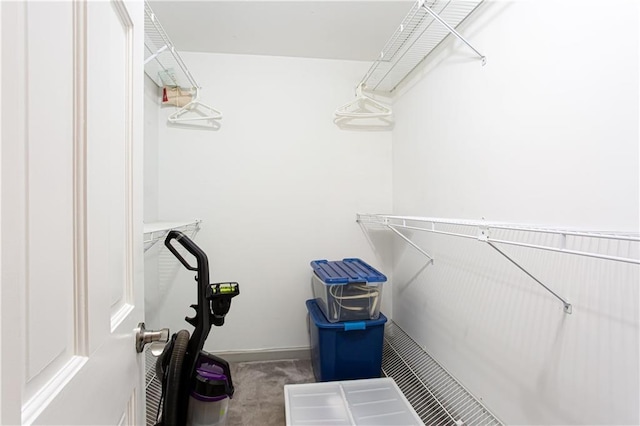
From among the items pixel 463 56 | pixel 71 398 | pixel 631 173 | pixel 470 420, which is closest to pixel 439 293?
pixel 470 420

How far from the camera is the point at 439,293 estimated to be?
5.87ft

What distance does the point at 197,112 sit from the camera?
2.32m

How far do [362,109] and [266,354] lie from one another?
215cm

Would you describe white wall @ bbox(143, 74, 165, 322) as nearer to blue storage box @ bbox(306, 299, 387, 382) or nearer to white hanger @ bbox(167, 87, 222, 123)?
white hanger @ bbox(167, 87, 222, 123)

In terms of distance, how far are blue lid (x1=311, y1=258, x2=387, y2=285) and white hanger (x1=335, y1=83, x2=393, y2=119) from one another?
1191 millimetres

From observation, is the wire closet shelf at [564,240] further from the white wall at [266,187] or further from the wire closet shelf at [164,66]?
the wire closet shelf at [164,66]

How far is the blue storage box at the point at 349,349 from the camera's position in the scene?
1.81 metres

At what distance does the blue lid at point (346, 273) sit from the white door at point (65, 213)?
1.23m

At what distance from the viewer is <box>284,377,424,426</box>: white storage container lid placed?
147 cm

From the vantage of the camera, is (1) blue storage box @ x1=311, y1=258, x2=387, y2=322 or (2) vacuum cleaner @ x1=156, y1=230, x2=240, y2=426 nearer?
(2) vacuum cleaner @ x1=156, y1=230, x2=240, y2=426

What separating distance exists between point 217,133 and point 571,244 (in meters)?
2.24

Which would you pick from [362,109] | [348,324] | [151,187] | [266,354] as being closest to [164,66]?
[151,187]

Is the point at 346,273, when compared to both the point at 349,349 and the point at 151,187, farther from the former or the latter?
the point at 151,187

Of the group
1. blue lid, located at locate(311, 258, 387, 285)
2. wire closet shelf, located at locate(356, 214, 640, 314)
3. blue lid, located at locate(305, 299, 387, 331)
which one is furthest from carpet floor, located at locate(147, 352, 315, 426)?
wire closet shelf, located at locate(356, 214, 640, 314)
